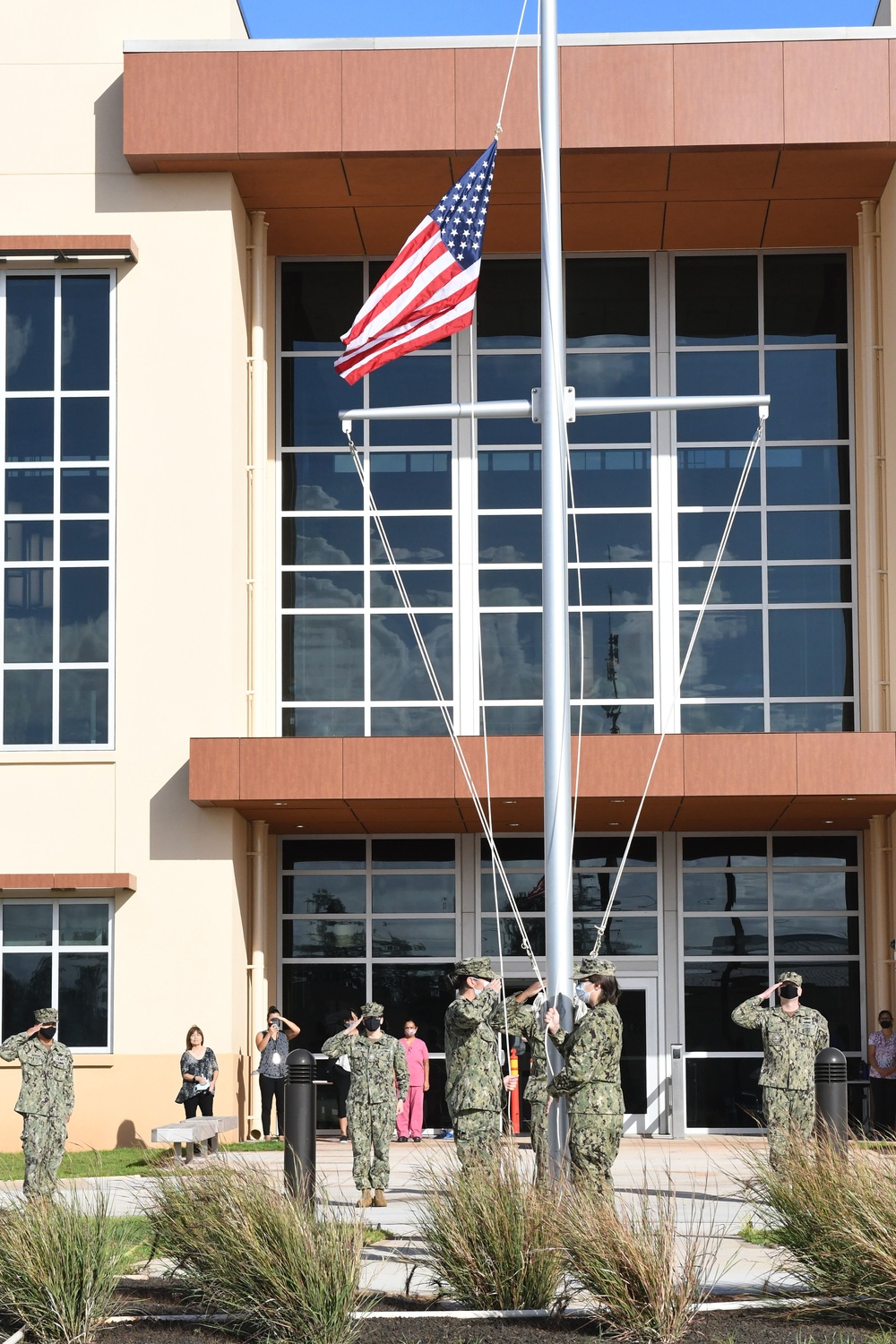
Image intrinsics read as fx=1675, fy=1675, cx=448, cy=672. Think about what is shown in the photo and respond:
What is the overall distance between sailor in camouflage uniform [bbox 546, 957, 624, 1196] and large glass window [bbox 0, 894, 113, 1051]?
37.6 ft

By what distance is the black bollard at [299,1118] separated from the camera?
37.2ft

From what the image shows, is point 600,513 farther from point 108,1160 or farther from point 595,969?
point 595,969

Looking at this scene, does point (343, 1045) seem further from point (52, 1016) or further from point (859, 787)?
point (859, 787)

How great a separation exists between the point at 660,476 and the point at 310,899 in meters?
8.04

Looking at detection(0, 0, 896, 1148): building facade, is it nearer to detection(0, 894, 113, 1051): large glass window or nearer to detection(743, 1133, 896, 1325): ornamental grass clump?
detection(0, 894, 113, 1051): large glass window

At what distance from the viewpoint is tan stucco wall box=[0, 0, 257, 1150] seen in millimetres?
21203

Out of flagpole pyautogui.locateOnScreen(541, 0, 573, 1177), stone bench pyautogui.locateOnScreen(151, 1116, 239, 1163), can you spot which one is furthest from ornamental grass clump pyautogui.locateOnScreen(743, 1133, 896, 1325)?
stone bench pyautogui.locateOnScreen(151, 1116, 239, 1163)

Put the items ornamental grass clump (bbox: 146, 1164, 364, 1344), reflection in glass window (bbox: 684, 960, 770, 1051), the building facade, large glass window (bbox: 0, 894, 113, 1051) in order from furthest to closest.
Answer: reflection in glass window (bbox: 684, 960, 770, 1051), the building facade, large glass window (bbox: 0, 894, 113, 1051), ornamental grass clump (bbox: 146, 1164, 364, 1344)

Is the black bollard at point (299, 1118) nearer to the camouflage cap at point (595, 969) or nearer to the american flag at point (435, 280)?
the camouflage cap at point (595, 969)

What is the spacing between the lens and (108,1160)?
19000 millimetres

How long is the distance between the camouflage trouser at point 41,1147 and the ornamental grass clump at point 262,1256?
5.39 metres

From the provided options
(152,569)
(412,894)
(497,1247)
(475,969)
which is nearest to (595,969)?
(475,969)

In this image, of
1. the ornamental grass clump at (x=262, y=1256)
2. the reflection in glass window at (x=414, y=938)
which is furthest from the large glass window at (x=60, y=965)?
the ornamental grass clump at (x=262, y=1256)

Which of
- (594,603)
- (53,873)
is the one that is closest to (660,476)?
(594,603)
